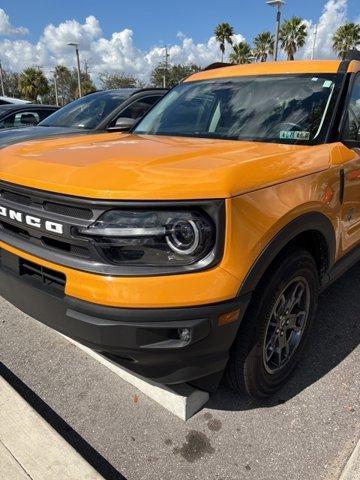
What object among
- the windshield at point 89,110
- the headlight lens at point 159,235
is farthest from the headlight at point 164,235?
the windshield at point 89,110

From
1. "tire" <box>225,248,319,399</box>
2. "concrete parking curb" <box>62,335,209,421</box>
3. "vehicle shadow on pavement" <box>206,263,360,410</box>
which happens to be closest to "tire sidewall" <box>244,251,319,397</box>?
"tire" <box>225,248,319,399</box>

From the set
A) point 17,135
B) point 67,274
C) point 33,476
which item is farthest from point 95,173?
point 17,135

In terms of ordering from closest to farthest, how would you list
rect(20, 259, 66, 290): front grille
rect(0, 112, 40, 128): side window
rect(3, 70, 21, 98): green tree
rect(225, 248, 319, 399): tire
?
1. rect(20, 259, 66, 290): front grille
2. rect(225, 248, 319, 399): tire
3. rect(0, 112, 40, 128): side window
4. rect(3, 70, 21, 98): green tree

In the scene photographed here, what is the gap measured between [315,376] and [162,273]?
59.9 inches

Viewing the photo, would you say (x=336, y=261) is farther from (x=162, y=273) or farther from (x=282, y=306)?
(x=162, y=273)

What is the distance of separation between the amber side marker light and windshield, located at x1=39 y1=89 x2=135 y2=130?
13.9 feet

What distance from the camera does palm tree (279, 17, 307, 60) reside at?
41.5 metres

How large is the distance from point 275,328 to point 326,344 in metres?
0.87

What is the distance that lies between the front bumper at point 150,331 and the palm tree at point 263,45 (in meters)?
46.3

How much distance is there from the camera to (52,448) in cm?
208

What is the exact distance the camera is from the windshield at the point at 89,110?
5.80 meters

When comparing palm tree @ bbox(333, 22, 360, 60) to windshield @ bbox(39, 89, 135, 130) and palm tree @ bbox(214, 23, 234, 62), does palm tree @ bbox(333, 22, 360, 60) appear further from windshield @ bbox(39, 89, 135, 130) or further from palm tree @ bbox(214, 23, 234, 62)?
windshield @ bbox(39, 89, 135, 130)

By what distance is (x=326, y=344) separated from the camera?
3160 mm

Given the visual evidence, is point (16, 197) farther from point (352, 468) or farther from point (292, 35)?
point (292, 35)
